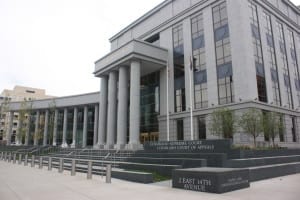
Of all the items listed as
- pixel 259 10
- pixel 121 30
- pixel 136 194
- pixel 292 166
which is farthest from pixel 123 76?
pixel 136 194

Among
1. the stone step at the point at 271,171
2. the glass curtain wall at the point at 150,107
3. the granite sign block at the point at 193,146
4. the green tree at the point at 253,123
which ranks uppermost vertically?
the glass curtain wall at the point at 150,107

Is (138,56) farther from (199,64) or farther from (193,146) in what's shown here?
(193,146)

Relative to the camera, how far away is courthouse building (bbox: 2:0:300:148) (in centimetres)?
3119

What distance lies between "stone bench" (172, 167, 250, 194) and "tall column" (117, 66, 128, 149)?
25132 millimetres

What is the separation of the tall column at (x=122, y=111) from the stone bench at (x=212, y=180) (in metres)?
25.1

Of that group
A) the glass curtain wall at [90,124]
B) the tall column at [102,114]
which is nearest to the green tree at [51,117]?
the glass curtain wall at [90,124]

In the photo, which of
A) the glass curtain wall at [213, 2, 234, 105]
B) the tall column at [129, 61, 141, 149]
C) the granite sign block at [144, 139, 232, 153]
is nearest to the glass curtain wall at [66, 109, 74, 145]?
the tall column at [129, 61, 141, 149]

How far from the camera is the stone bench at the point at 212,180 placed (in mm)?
10109

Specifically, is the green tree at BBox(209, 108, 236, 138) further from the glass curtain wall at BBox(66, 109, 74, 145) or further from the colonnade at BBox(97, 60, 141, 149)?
the glass curtain wall at BBox(66, 109, 74, 145)

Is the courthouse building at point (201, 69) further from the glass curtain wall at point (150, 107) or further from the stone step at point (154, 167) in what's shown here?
the stone step at point (154, 167)

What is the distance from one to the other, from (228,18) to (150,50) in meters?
12.3

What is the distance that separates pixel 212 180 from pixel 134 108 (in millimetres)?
26362

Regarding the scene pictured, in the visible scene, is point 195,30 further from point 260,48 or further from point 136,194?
point 136,194

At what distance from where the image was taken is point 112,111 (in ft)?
134
